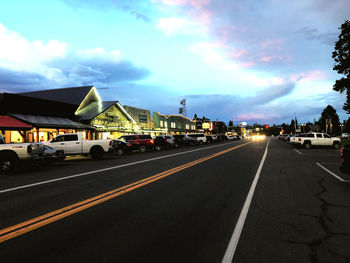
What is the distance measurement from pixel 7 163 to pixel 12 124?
1100 cm

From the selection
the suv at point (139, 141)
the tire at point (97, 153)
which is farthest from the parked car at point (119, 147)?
the tire at point (97, 153)

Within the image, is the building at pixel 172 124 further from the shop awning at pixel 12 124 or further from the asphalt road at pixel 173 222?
the asphalt road at pixel 173 222

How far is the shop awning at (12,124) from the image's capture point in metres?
20.2

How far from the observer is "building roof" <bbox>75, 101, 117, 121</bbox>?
31.6m

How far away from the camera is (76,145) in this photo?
18188 millimetres

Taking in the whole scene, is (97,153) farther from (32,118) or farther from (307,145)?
(307,145)

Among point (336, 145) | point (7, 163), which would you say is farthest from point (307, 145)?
point (7, 163)

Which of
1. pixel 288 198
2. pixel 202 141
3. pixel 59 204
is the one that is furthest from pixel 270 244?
pixel 202 141

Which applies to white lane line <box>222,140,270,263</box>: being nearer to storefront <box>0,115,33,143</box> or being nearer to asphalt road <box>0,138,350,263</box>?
asphalt road <box>0,138,350,263</box>

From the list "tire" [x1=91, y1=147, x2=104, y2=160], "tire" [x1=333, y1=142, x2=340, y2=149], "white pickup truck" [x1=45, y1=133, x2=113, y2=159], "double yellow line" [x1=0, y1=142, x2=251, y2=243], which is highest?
"white pickup truck" [x1=45, y1=133, x2=113, y2=159]

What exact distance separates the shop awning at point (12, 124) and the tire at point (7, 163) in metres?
9.73

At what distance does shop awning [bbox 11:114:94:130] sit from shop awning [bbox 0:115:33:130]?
0.54m

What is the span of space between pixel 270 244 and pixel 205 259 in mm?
1097

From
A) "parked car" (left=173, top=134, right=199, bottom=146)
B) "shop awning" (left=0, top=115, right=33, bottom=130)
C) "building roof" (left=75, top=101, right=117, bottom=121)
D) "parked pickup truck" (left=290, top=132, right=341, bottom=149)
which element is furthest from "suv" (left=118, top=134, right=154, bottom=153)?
"parked pickup truck" (left=290, top=132, right=341, bottom=149)
